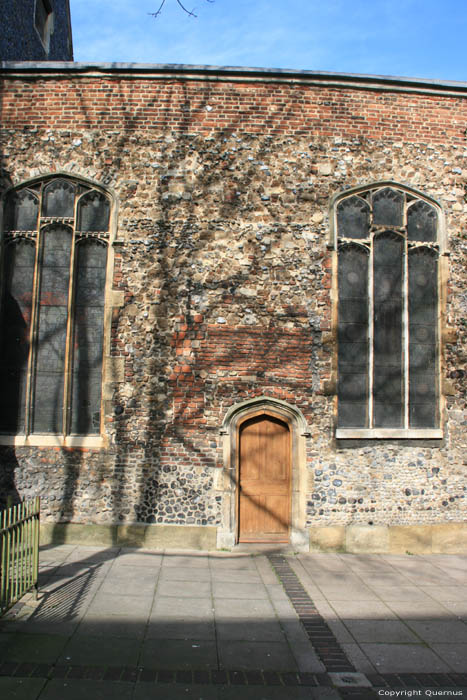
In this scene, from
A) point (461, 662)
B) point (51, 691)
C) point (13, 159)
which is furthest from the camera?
point (13, 159)

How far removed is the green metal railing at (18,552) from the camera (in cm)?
530

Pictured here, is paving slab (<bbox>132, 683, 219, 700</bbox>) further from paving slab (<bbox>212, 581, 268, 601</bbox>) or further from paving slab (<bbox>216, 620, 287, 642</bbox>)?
paving slab (<bbox>212, 581, 268, 601</bbox>)

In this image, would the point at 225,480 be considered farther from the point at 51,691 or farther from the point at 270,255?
the point at 51,691

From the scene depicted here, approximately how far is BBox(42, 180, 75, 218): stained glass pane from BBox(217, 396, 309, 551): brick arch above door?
4684 millimetres

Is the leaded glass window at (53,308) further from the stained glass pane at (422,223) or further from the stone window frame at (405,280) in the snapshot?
the stained glass pane at (422,223)

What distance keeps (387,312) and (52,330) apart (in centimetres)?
603

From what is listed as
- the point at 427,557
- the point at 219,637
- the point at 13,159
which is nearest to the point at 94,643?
the point at 219,637

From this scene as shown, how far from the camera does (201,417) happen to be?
8562 millimetres

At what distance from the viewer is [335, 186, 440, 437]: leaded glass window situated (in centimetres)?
893

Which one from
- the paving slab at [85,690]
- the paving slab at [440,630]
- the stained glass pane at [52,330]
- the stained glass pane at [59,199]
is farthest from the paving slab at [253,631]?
the stained glass pane at [59,199]

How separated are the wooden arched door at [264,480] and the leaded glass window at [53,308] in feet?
8.68

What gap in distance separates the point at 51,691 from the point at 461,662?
382 centimetres

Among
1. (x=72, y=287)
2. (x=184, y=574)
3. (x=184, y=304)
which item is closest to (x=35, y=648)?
(x=184, y=574)

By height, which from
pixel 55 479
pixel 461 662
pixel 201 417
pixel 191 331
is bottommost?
pixel 461 662
